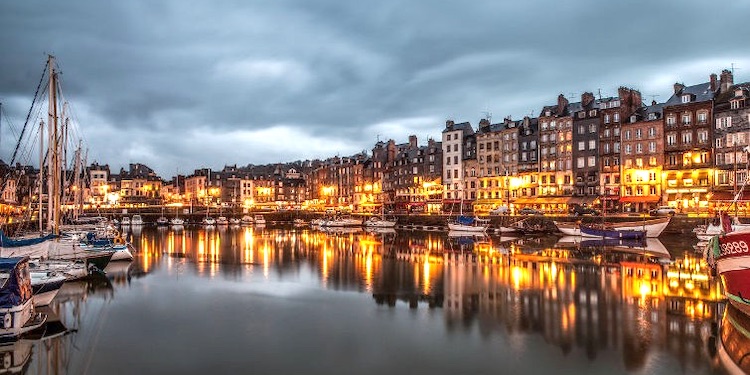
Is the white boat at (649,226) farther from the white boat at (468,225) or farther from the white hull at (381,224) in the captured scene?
the white hull at (381,224)

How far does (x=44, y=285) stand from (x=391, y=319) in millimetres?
13144

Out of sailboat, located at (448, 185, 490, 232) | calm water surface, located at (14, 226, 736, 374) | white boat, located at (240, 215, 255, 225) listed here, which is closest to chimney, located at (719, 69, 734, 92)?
sailboat, located at (448, 185, 490, 232)

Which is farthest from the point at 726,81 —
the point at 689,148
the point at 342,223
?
the point at 342,223

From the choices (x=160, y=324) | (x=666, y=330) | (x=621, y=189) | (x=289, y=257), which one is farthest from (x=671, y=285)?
(x=621, y=189)

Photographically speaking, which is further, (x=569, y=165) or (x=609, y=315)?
(x=569, y=165)

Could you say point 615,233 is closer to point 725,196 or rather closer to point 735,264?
point 725,196

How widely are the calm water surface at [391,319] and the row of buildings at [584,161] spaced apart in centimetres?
2310

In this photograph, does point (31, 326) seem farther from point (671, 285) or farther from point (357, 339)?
point (671, 285)

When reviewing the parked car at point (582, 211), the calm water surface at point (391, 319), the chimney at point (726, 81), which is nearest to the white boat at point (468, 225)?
the parked car at point (582, 211)

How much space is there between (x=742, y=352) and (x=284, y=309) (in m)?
16.1

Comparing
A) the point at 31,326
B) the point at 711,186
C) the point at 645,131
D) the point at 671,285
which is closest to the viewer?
the point at 31,326

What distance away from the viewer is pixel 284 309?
934 inches

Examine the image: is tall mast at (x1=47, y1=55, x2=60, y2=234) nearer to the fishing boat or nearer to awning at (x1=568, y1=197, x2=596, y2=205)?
the fishing boat

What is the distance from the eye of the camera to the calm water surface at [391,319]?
1617 centimetres
